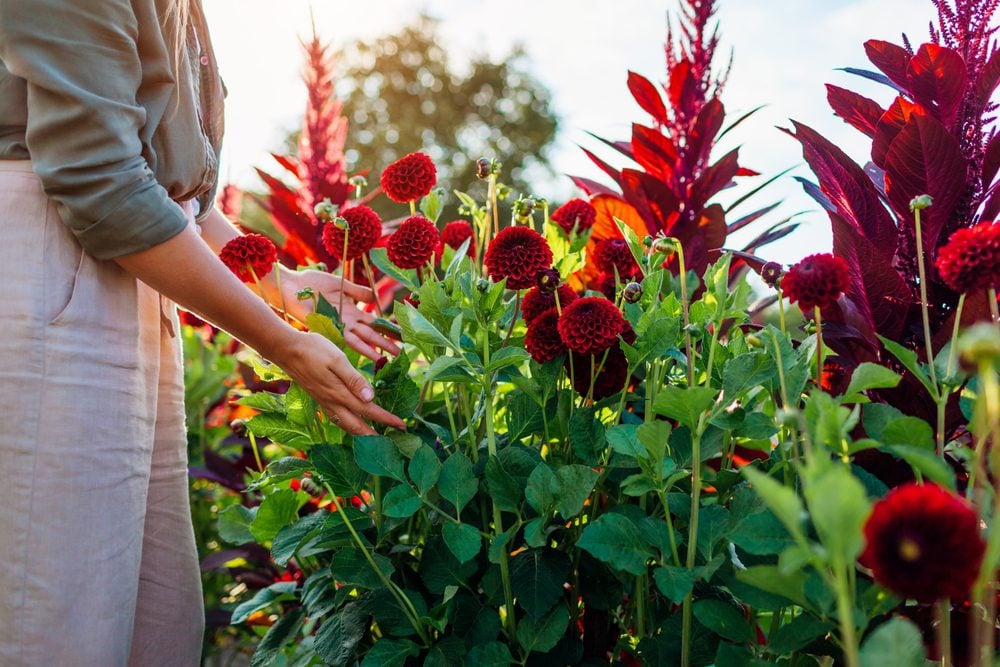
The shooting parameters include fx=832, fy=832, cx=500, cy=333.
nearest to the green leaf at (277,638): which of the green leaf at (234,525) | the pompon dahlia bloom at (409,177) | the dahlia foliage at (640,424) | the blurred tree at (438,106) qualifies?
the dahlia foliage at (640,424)

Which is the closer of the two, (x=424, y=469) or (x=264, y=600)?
(x=424, y=469)

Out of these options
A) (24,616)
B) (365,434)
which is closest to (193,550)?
(24,616)

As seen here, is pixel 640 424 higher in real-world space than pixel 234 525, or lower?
higher

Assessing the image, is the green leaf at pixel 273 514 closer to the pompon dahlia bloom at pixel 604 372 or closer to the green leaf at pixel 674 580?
the pompon dahlia bloom at pixel 604 372

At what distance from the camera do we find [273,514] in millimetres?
1244

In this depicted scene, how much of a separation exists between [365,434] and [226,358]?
1.80m

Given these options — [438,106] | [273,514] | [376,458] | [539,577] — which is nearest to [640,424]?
[539,577]

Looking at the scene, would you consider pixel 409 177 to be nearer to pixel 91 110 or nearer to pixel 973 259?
pixel 91 110

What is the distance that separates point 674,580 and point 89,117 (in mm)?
866

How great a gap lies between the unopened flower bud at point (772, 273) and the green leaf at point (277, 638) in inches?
34.7

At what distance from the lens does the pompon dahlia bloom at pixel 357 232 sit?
4.14 feet

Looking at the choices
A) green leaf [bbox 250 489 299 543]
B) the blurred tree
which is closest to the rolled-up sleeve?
green leaf [bbox 250 489 299 543]

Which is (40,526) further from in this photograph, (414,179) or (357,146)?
(357,146)

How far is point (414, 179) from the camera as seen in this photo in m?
1.30
